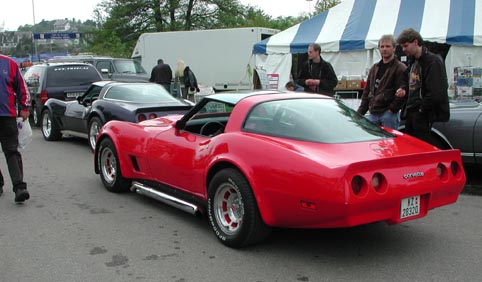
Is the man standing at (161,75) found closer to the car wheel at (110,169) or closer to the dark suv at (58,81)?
the dark suv at (58,81)

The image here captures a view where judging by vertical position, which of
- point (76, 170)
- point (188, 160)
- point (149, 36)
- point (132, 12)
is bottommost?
point (76, 170)

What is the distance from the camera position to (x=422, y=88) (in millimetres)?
5867

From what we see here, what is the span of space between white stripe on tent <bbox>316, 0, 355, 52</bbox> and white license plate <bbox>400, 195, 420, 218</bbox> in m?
8.49

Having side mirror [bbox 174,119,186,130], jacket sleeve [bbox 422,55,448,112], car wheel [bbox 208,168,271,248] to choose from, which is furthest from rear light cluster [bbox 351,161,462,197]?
jacket sleeve [bbox 422,55,448,112]

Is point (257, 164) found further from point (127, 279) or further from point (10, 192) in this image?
point (10, 192)

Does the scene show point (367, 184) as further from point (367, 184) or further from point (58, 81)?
point (58, 81)

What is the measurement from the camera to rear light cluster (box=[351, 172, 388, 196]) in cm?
352

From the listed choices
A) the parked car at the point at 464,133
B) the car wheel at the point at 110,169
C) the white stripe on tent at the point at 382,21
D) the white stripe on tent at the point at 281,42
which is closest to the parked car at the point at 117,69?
the white stripe on tent at the point at 281,42

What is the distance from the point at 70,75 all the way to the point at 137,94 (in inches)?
172

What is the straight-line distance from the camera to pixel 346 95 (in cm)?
1203

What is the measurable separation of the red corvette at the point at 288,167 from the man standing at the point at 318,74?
10.9 feet

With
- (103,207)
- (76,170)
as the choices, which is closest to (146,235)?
(103,207)

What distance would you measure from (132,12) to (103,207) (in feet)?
114

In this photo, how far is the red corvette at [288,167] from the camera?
3572 mm
